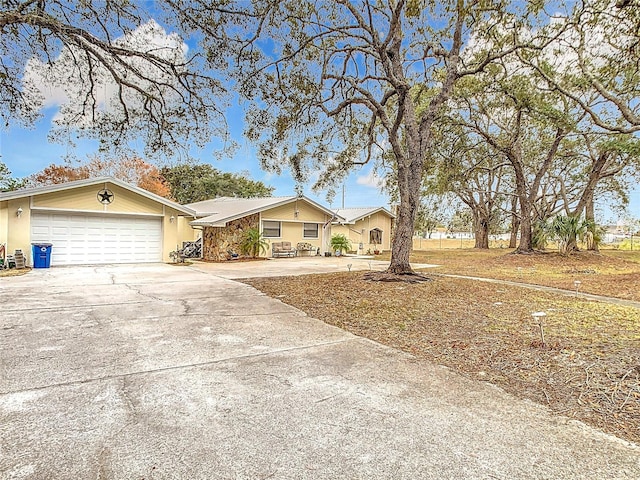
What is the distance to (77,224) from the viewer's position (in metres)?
14.1

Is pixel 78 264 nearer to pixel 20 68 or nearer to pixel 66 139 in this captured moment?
pixel 66 139

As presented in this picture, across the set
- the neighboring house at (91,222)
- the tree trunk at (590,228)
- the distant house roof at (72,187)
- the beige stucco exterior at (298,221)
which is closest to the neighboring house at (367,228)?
the beige stucco exterior at (298,221)

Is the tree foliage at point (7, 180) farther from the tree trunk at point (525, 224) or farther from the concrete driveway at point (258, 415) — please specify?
the tree trunk at point (525, 224)

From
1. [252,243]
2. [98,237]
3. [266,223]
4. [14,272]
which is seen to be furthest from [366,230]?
[14,272]

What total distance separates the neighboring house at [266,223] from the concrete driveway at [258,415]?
12.9m

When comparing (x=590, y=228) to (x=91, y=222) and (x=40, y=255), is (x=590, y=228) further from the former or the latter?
(x=40, y=255)

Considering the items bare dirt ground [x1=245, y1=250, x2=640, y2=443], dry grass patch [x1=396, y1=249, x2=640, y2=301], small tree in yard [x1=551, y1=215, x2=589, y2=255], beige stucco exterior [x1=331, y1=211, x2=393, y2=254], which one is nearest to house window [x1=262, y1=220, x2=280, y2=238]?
beige stucco exterior [x1=331, y1=211, x2=393, y2=254]

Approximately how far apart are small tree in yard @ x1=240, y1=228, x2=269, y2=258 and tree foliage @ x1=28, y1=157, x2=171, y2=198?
15.2 meters

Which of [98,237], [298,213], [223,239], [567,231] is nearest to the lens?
[98,237]

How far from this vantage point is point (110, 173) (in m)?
30.5

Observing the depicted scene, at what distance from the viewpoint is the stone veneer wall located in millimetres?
18016

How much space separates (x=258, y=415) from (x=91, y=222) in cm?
1448

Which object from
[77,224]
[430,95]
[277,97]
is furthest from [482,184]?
[77,224]

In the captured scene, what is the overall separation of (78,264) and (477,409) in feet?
49.3
